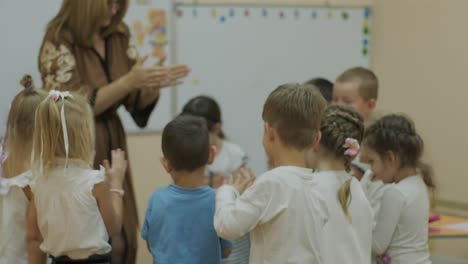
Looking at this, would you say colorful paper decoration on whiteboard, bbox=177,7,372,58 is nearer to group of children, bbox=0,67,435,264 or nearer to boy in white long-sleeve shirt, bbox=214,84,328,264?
group of children, bbox=0,67,435,264

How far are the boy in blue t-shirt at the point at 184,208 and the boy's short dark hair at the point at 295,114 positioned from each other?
0.33 metres

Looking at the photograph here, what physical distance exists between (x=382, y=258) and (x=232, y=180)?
2.73 feet

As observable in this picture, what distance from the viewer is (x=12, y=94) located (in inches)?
162

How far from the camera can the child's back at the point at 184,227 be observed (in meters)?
2.31

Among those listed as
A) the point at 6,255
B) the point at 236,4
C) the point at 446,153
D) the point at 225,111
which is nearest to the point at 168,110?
the point at 225,111

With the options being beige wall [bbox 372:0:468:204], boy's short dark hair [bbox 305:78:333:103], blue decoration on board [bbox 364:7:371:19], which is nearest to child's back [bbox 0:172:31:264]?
boy's short dark hair [bbox 305:78:333:103]

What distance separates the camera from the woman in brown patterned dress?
3.08m

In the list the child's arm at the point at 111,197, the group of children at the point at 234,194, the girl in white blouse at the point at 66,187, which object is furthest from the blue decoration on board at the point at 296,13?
the girl in white blouse at the point at 66,187

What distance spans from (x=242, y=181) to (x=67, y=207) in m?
0.61

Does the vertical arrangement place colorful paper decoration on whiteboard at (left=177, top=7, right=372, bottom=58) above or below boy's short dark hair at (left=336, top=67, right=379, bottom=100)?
above

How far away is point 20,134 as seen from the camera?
2566 mm

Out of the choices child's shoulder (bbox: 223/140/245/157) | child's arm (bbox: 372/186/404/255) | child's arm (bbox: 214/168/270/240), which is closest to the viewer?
child's arm (bbox: 214/168/270/240)

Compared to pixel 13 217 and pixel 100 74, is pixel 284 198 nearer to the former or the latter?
pixel 13 217

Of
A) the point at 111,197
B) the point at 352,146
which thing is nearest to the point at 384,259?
the point at 352,146
